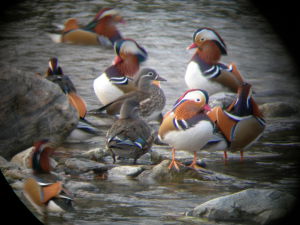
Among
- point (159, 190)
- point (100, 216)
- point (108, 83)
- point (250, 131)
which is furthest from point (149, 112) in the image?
point (100, 216)

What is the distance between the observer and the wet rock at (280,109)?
114 inches

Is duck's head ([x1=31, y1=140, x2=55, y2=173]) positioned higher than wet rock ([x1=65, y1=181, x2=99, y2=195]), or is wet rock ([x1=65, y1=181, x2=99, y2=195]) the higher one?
duck's head ([x1=31, y1=140, x2=55, y2=173])

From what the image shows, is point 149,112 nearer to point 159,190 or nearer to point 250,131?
point 250,131

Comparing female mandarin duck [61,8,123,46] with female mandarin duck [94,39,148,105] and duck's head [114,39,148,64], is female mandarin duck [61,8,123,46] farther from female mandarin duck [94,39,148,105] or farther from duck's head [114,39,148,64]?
female mandarin duck [94,39,148,105]

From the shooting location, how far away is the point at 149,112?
5.42m

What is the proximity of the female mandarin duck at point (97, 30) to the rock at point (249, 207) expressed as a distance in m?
0.89

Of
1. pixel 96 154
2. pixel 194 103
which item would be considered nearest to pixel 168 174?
pixel 194 103

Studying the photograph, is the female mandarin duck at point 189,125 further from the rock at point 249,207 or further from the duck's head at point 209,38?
the rock at point 249,207

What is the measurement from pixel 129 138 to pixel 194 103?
74 centimetres

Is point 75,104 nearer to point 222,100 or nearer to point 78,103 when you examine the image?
point 78,103

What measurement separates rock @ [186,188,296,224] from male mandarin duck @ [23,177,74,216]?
19.6 inches

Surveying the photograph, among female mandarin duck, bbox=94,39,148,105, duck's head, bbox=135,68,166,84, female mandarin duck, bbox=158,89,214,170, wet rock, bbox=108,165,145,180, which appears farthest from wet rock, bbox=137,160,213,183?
duck's head, bbox=135,68,166,84

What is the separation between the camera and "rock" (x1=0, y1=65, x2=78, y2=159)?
3098 millimetres

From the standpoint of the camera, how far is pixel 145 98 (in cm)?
551
